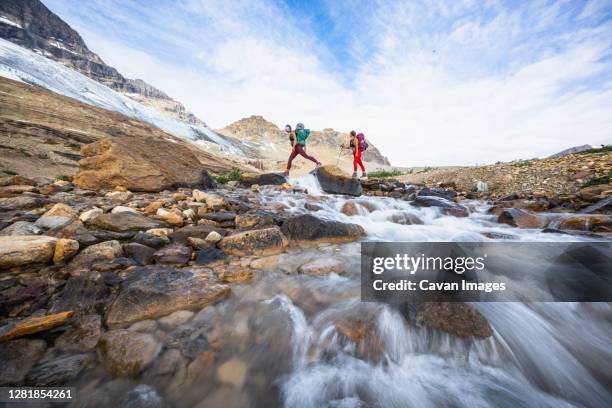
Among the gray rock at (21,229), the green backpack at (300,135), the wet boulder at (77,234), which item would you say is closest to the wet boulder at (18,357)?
the wet boulder at (77,234)

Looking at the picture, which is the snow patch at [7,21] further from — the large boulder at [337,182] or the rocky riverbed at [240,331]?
the rocky riverbed at [240,331]

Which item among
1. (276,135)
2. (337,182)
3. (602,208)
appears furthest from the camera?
(276,135)

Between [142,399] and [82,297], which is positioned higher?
[82,297]

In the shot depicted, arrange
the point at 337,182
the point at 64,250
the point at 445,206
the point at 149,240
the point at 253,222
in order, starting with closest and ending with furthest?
the point at 64,250 → the point at 149,240 → the point at 253,222 → the point at 445,206 → the point at 337,182

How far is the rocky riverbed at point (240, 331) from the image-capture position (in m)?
1.65

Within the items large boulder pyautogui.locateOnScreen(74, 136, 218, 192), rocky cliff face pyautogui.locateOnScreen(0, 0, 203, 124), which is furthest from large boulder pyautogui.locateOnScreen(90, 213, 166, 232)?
rocky cliff face pyautogui.locateOnScreen(0, 0, 203, 124)

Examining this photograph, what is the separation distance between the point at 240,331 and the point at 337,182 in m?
7.58

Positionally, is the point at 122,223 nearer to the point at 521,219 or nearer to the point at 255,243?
the point at 255,243

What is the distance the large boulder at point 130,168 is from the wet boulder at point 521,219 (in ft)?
26.4

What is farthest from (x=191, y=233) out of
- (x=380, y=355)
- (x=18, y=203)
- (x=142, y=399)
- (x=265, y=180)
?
(x=265, y=180)

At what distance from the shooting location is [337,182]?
9250mm

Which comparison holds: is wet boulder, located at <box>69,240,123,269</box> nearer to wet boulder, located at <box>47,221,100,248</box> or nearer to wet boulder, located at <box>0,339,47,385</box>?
wet boulder, located at <box>47,221,100,248</box>

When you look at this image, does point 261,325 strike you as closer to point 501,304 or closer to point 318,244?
point 318,244

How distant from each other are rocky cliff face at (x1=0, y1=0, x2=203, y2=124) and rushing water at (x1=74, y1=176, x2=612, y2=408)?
348 feet
